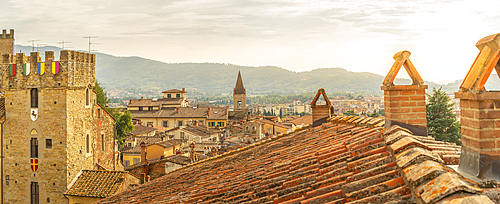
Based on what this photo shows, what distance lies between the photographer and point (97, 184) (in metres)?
21.5

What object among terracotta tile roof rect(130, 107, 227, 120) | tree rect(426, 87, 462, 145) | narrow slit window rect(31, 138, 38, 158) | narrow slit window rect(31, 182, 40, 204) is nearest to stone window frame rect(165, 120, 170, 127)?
terracotta tile roof rect(130, 107, 227, 120)

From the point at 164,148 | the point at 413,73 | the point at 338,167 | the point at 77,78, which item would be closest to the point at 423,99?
the point at 413,73

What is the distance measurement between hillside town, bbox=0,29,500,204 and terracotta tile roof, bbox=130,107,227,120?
1541cm

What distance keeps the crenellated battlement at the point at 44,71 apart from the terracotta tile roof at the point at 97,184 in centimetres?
590

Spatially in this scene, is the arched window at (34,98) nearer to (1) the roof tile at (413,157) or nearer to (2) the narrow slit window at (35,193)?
(2) the narrow slit window at (35,193)

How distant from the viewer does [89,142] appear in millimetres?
25172

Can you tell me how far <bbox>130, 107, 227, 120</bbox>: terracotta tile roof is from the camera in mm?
78750

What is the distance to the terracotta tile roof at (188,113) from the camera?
258 ft

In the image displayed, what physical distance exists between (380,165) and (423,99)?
2.27 metres

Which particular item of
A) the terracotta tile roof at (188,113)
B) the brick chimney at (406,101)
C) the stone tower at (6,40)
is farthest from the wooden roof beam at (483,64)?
the terracotta tile roof at (188,113)

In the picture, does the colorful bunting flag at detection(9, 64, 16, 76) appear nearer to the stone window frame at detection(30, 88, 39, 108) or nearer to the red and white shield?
the stone window frame at detection(30, 88, 39, 108)

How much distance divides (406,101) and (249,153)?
5.26 meters

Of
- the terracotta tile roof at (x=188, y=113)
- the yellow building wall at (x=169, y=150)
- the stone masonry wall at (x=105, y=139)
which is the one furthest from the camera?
the terracotta tile roof at (x=188, y=113)

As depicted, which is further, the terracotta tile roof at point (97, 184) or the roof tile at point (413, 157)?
the terracotta tile roof at point (97, 184)
